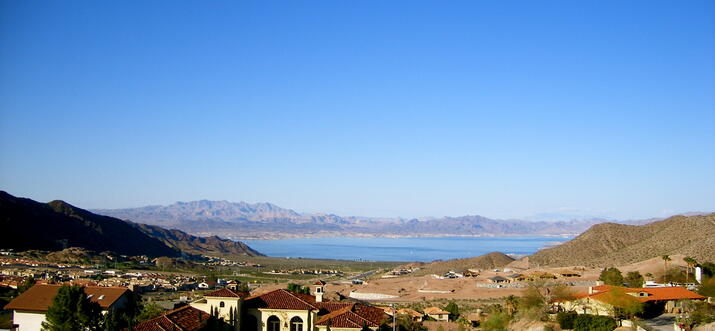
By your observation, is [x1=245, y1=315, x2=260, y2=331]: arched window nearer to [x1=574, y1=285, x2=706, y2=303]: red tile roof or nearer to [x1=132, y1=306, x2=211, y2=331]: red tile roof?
[x1=132, y1=306, x2=211, y2=331]: red tile roof

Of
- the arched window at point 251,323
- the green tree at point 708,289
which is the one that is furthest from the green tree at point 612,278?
the arched window at point 251,323

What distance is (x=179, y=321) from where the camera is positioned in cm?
2902

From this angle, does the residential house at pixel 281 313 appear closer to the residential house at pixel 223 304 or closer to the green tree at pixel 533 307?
the residential house at pixel 223 304

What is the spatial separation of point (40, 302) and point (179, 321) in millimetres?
10102

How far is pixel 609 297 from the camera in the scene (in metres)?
34.2

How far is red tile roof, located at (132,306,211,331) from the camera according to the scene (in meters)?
28.0

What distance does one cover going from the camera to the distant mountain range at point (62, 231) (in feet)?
375

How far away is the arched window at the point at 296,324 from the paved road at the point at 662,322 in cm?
1701

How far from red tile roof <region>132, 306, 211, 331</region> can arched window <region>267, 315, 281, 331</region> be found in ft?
10.6

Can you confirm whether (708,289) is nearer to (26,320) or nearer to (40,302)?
(40,302)

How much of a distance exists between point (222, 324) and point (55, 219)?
398 ft

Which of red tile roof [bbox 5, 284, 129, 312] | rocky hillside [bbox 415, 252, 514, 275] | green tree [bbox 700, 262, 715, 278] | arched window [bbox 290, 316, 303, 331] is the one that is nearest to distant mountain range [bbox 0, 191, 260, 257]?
rocky hillside [bbox 415, 252, 514, 275]

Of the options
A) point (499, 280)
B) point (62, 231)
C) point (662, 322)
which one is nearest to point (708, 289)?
point (662, 322)

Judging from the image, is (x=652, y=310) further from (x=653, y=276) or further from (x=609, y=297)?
(x=653, y=276)
